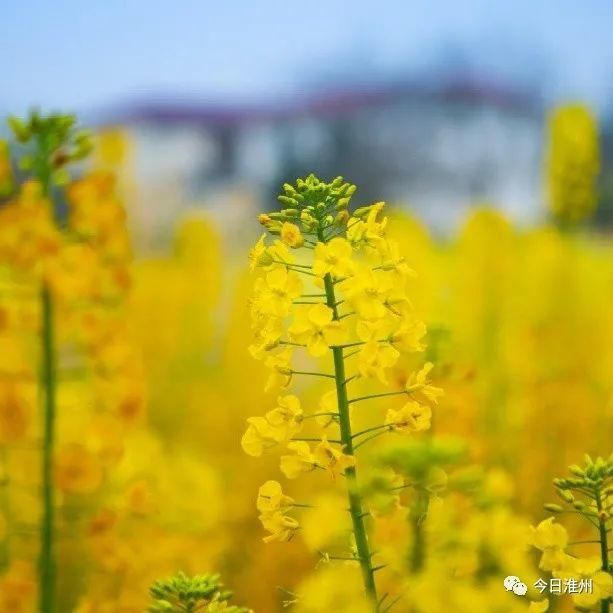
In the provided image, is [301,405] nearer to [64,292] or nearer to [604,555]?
[64,292]

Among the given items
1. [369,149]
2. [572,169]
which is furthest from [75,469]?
[369,149]

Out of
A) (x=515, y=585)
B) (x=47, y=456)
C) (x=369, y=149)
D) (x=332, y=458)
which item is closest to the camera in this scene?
(x=332, y=458)

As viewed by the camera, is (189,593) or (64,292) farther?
(64,292)

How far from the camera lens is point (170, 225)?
2.48m

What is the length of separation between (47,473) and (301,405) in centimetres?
32

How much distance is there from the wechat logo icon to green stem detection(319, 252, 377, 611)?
0.39 ft

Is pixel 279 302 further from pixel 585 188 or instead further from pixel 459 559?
pixel 585 188

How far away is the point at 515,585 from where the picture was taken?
70 centimetres

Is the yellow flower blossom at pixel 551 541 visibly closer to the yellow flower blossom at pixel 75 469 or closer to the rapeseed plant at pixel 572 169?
the yellow flower blossom at pixel 75 469

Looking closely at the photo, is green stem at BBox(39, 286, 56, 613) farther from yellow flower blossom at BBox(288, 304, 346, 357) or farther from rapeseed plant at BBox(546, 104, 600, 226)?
rapeseed plant at BBox(546, 104, 600, 226)

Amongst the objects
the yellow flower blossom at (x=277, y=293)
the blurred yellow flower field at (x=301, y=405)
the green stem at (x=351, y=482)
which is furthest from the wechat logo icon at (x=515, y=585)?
the yellow flower blossom at (x=277, y=293)

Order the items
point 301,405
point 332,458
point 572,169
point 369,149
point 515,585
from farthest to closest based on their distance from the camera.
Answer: point 369,149
point 572,169
point 301,405
point 515,585
point 332,458

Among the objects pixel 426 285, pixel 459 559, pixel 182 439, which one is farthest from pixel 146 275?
pixel 459 559

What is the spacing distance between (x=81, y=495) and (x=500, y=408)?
27.7 inches
